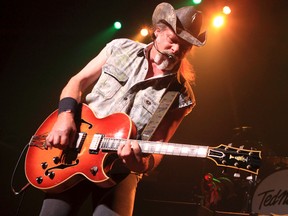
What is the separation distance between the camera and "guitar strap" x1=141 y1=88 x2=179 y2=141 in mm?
2291

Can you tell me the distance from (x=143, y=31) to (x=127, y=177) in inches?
222

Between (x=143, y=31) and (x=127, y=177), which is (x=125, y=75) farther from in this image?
(x=143, y=31)

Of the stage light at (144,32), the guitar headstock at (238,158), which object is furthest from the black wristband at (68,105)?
the stage light at (144,32)

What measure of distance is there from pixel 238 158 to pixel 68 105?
4.32 feet

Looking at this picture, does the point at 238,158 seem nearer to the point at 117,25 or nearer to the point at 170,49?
the point at 170,49

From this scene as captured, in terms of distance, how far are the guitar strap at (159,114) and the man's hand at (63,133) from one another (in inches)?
20.9

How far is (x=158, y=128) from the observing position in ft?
7.86

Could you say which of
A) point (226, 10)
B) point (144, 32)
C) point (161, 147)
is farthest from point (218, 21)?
point (161, 147)

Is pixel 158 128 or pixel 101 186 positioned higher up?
pixel 158 128

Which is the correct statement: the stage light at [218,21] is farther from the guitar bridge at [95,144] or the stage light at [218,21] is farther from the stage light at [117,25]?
the guitar bridge at [95,144]

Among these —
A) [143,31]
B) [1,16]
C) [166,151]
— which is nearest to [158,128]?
[166,151]

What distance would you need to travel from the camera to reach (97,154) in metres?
2.11

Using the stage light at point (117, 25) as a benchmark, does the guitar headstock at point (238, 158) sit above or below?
below

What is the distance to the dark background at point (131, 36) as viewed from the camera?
6652 millimetres
